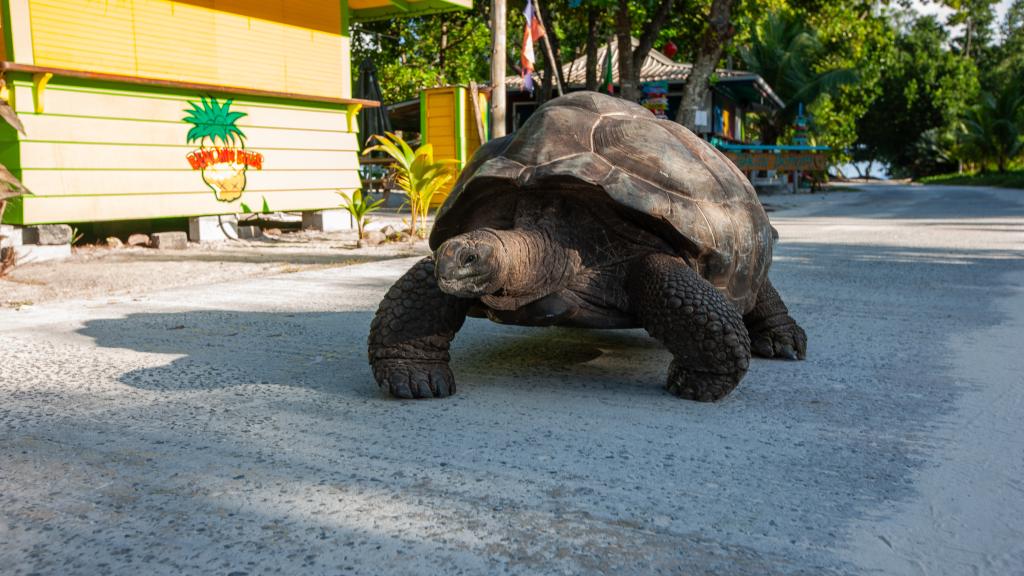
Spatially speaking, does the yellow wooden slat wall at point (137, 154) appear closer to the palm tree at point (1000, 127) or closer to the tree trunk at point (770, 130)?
the tree trunk at point (770, 130)

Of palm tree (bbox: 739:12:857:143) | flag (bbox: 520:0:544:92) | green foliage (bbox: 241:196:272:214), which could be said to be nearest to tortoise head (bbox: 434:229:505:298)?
green foliage (bbox: 241:196:272:214)

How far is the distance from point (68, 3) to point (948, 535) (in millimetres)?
8644

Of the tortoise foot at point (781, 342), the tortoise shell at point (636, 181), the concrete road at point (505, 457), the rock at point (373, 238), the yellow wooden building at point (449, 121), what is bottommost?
the concrete road at point (505, 457)

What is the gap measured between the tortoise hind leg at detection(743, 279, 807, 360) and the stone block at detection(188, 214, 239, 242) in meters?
7.26

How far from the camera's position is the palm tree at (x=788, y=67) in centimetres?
3225

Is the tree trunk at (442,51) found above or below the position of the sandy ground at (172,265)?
above

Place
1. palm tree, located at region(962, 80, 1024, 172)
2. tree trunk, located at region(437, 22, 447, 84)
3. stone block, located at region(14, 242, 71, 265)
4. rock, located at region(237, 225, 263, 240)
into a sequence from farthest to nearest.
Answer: palm tree, located at region(962, 80, 1024, 172), tree trunk, located at region(437, 22, 447, 84), rock, located at region(237, 225, 263, 240), stone block, located at region(14, 242, 71, 265)

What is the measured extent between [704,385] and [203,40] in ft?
26.9

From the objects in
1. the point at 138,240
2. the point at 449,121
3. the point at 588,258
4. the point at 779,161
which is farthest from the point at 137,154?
the point at 779,161

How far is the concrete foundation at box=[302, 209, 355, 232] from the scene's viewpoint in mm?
11148

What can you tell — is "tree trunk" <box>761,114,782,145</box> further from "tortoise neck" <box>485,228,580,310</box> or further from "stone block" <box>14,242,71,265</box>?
"tortoise neck" <box>485,228,580,310</box>

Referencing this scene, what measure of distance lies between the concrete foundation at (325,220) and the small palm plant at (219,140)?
4.38 ft

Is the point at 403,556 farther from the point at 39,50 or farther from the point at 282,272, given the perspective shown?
the point at 39,50

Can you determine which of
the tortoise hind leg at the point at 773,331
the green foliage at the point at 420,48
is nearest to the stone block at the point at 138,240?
the tortoise hind leg at the point at 773,331
